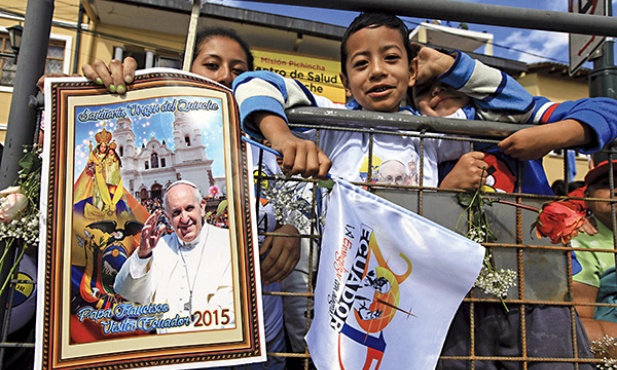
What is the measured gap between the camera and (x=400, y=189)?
1.27 metres

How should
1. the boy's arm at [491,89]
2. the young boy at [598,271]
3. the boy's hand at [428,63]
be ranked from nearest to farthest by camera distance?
the boy's arm at [491,89]
the boy's hand at [428,63]
the young boy at [598,271]

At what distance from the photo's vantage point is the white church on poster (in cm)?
115

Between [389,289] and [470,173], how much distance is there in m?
0.40

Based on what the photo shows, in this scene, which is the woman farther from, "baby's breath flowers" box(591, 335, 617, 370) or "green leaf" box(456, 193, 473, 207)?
"baby's breath flowers" box(591, 335, 617, 370)

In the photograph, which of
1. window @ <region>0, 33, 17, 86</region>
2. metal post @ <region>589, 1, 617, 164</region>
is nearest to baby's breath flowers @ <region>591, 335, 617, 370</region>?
metal post @ <region>589, 1, 617, 164</region>

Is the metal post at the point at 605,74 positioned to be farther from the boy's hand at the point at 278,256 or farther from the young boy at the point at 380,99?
the boy's hand at the point at 278,256

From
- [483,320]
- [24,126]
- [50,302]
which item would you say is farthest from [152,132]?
[483,320]

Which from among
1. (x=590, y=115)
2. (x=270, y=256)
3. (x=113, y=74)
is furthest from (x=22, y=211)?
(x=590, y=115)

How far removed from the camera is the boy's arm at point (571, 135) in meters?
1.29

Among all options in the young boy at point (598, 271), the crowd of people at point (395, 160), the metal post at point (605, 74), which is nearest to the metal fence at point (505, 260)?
the crowd of people at point (395, 160)

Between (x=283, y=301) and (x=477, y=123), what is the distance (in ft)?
2.60

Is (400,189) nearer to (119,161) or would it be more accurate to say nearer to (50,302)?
(119,161)

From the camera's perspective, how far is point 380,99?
5.10ft

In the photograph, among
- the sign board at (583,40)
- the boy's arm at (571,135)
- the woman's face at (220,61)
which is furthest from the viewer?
the sign board at (583,40)
